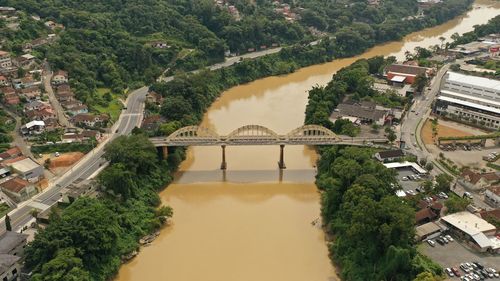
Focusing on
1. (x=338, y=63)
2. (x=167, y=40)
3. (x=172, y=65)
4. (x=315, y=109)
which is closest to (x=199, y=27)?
(x=167, y=40)

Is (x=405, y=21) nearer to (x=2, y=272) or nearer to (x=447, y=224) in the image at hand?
(x=447, y=224)

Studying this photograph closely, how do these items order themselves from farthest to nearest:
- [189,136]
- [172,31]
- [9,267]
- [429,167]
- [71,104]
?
[172,31], [71,104], [189,136], [429,167], [9,267]

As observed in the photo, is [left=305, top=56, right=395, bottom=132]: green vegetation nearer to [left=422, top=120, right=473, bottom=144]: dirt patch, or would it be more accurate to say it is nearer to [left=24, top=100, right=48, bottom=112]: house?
[left=422, top=120, right=473, bottom=144]: dirt patch

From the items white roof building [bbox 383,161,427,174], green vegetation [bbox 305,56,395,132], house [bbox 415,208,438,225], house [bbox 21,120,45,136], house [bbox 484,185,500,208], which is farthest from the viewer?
green vegetation [bbox 305,56,395,132]

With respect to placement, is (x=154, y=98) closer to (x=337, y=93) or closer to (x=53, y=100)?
(x=53, y=100)

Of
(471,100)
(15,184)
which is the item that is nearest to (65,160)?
(15,184)

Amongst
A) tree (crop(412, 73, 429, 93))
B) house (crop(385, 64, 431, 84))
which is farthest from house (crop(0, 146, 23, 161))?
tree (crop(412, 73, 429, 93))
